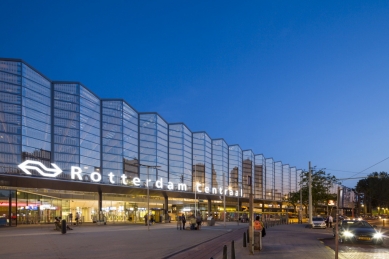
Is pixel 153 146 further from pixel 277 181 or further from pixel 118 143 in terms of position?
pixel 277 181

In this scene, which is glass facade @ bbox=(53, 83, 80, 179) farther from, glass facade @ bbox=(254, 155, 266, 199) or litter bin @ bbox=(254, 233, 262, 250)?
glass facade @ bbox=(254, 155, 266, 199)

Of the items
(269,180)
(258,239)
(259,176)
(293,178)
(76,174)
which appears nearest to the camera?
(258,239)

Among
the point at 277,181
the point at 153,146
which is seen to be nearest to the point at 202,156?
the point at 153,146

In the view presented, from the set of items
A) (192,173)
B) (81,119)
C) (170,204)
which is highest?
(81,119)

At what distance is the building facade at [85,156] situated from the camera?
2203 inches

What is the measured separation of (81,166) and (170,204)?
→ 1588 inches

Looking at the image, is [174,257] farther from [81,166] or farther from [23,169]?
[81,166]

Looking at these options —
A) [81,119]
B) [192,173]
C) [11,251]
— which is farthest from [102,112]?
[11,251]

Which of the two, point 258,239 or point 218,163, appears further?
point 218,163

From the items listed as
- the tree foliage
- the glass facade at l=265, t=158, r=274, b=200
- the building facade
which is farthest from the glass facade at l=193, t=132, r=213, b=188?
the tree foliage

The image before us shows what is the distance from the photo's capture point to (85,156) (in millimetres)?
67188

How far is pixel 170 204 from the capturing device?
103250 mm

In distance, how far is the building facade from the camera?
55969 millimetres

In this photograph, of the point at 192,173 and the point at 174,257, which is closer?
the point at 174,257
